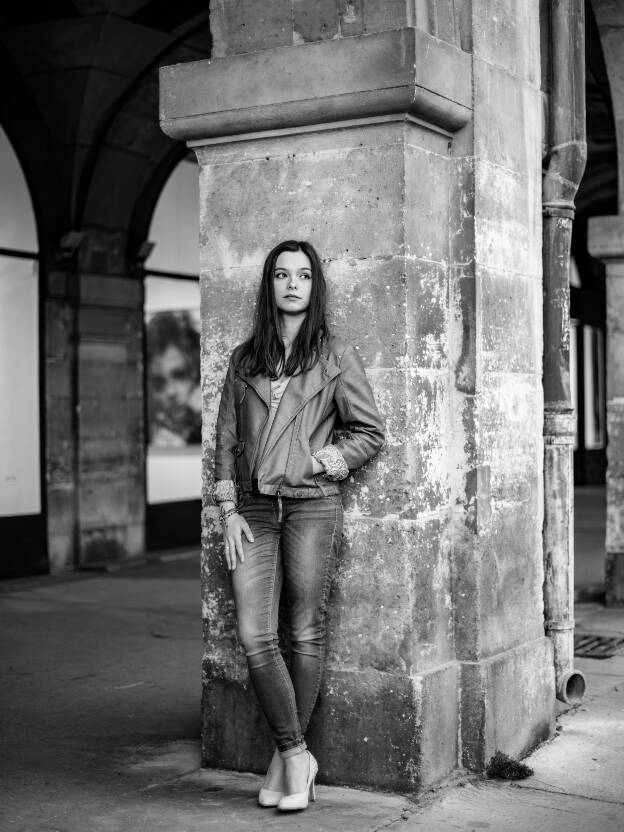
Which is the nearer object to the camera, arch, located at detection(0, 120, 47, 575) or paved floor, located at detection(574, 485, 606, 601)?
paved floor, located at detection(574, 485, 606, 601)

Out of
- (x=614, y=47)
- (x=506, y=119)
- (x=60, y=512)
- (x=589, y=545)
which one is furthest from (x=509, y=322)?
(x=589, y=545)

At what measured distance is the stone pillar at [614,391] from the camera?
390 inches

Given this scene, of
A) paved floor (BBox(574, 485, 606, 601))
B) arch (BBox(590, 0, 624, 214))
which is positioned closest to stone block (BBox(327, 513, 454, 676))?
paved floor (BBox(574, 485, 606, 601))

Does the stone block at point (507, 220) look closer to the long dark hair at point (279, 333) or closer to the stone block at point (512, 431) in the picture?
the stone block at point (512, 431)

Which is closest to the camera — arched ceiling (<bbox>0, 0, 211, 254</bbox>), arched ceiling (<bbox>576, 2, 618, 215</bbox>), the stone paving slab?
the stone paving slab

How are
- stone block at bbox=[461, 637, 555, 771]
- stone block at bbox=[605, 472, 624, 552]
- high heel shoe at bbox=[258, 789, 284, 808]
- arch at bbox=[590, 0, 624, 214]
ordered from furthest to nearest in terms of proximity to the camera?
stone block at bbox=[605, 472, 624, 552] < arch at bbox=[590, 0, 624, 214] < stone block at bbox=[461, 637, 555, 771] < high heel shoe at bbox=[258, 789, 284, 808]

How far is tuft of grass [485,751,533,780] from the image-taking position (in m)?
5.22

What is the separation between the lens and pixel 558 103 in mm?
6254

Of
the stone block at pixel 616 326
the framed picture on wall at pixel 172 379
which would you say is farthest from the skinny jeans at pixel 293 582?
the framed picture on wall at pixel 172 379

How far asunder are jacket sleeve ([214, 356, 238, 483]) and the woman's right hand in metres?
0.17

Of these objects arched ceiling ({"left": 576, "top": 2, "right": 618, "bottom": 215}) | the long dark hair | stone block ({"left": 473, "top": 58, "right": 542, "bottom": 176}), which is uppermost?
arched ceiling ({"left": 576, "top": 2, "right": 618, "bottom": 215})

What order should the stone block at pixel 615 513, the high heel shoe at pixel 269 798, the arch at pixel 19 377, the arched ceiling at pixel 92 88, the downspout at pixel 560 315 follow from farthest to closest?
the arch at pixel 19 377 < the arched ceiling at pixel 92 88 < the stone block at pixel 615 513 < the downspout at pixel 560 315 < the high heel shoe at pixel 269 798

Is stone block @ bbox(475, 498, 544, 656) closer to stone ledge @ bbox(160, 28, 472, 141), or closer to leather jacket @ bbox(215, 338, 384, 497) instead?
leather jacket @ bbox(215, 338, 384, 497)

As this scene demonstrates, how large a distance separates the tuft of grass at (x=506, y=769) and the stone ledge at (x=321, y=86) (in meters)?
2.55
